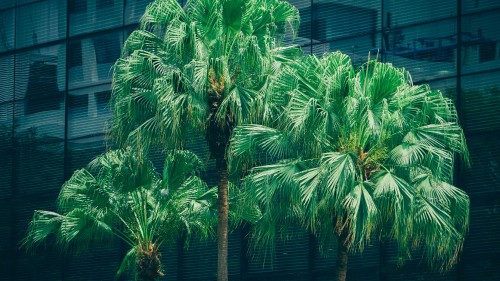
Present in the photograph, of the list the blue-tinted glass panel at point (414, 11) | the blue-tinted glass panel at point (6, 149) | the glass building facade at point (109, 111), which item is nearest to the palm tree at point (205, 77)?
the blue-tinted glass panel at point (414, 11)

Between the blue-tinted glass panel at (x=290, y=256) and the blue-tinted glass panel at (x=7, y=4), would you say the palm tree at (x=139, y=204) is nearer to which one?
the blue-tinted glass panel at (x=290, y=256)

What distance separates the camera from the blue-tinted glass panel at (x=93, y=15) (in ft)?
99.3

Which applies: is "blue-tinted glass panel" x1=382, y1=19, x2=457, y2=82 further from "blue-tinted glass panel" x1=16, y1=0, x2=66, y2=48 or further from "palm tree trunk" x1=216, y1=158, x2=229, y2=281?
"blue-tinted glass panel" x1=16, y1=0, x2=66, y2=48

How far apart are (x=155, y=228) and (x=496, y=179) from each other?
7118 mm

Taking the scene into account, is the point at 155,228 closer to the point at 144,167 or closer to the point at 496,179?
Answer: the point at 144,167

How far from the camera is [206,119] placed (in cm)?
2267

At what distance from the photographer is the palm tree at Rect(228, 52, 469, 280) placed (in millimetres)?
20344

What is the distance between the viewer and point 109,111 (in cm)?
2967

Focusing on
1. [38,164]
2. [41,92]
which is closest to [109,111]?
[41,92]

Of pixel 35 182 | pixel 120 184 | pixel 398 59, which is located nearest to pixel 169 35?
pixel 120 184

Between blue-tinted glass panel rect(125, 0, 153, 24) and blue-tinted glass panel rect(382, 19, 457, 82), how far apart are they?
7.18 m

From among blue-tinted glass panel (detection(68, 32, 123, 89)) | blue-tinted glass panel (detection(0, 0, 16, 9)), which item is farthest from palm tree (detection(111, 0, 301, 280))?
blue-tinted glass panel (detection(0, 0, 16, 9))

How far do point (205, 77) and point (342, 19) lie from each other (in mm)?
5200

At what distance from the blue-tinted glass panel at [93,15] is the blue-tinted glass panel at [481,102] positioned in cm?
1005
